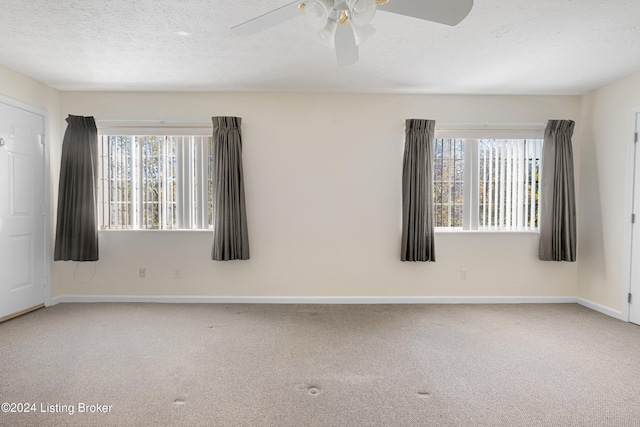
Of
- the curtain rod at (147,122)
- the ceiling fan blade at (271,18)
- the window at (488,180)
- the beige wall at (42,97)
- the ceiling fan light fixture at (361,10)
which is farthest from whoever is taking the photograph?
the window at (488,180)

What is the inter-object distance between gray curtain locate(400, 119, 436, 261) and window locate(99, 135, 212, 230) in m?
2.33

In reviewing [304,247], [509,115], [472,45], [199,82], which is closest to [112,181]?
[199,82]

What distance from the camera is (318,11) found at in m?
1.59

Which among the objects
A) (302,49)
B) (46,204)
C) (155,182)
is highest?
(302,49)

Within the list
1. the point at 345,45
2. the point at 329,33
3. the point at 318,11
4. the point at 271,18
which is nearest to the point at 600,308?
the point at 345,45

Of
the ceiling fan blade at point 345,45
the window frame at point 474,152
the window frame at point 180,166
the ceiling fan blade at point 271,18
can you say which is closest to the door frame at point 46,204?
the window frame at point 180,166

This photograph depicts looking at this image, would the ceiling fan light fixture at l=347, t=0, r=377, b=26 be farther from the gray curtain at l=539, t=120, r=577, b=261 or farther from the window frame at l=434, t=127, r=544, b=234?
the gray curtain at l=539, t=120, r=577, b=261

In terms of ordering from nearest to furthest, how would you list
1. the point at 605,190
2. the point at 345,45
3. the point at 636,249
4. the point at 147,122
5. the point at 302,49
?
the point at 345,45
the point at 302,49
the point at 636,249
the point at 605,190
the point at 147,122

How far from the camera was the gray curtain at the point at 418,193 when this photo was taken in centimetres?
373

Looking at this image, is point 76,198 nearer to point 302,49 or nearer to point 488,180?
point 302,49

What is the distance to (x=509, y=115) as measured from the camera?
391 centimetres

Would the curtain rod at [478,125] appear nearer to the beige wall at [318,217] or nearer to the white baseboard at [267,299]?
the beige wall at [318,217]

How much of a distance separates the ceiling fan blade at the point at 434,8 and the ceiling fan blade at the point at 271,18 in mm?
432

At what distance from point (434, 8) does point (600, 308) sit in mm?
3852
